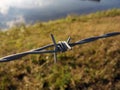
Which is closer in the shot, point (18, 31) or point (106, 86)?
point (106, 86)

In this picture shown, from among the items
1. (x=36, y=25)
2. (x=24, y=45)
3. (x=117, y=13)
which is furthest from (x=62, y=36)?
(x=117, y=13)

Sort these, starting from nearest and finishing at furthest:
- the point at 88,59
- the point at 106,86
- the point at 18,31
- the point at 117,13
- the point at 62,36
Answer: the point at 106,86 → the point at 88,59 → the point at 62,36 → the point at 18,31 → the point at 117,13

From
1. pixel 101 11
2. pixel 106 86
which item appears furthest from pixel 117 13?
pixel 106 86

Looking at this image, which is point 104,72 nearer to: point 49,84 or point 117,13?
point 49,84

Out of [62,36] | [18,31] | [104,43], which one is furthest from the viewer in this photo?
[18,31]

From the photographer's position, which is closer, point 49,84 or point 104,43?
point 49,84

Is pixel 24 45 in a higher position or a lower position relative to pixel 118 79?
higher

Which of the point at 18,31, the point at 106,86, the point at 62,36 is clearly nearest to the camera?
the point at 106,86

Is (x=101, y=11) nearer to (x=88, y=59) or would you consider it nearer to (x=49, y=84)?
(x=88, y=59)

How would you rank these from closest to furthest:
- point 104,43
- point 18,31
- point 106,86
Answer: point 106,86 → point 104,43 → point 18,31
